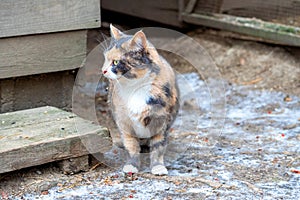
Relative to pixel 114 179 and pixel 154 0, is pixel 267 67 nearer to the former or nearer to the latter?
pixel 154 0

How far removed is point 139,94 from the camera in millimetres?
2895

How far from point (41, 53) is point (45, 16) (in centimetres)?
25

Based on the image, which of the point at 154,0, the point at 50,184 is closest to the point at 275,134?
the point at 50,184

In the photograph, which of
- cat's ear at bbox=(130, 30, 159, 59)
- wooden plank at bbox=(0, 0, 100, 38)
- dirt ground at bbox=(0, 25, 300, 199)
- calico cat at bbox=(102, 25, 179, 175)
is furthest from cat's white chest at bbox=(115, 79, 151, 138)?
wooden plank at bbox=(0, 0, 100, 38)

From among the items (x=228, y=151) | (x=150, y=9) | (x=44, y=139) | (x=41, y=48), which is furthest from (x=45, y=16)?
(x=150, y=9)

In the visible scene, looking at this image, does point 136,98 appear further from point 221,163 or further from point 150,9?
point 150,9

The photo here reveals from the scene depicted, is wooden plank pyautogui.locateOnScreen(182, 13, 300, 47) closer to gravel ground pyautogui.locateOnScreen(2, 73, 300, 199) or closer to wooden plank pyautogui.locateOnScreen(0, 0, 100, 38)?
gravel ground pyautogui.locateOnScreen(2, 73, 300, 199)

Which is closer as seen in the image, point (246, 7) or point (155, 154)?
point (155, 154)

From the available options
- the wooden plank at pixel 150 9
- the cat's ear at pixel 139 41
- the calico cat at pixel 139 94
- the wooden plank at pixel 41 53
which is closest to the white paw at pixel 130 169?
the calico cat at pixel 139 94

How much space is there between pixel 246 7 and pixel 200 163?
8.23 ft

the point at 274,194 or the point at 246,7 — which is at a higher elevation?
the point at 246,7

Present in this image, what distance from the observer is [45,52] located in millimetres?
3783

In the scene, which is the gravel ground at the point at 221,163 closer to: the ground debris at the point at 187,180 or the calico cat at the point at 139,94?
the ground debris at the point at 187,180

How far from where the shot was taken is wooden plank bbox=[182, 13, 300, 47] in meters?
4.82
